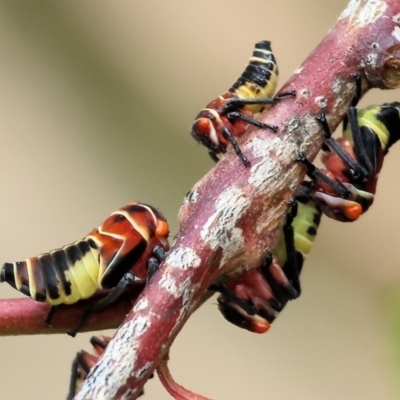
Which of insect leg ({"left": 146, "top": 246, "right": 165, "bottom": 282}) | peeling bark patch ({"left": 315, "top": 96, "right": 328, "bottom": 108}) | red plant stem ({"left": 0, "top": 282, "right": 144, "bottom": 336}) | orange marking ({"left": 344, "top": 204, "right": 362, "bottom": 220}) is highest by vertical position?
peeling bark patch ({"left": 315, "top": 96, "right": 328, "bottom": 108})

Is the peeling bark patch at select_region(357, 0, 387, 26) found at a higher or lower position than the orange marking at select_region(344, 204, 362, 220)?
higher

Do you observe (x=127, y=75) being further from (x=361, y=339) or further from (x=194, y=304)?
(x=194, y=304)

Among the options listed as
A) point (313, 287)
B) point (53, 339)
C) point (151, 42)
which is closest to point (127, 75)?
point (151, 42)

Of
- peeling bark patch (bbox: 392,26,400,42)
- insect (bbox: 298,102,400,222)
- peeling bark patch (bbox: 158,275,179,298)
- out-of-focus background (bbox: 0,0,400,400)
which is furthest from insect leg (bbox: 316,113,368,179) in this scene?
out-of-focus background (bbox: 0,0,400,400)

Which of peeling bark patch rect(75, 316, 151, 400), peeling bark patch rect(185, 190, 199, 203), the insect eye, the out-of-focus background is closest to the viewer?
peeling bark patch rect(75, 316, 151, 400)

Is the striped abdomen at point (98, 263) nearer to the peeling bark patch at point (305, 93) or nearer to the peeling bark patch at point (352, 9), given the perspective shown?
the peeling bark patch at point (305, 93)

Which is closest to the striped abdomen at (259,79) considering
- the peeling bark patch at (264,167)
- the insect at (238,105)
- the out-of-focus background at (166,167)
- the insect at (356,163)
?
the insect at (238,105)

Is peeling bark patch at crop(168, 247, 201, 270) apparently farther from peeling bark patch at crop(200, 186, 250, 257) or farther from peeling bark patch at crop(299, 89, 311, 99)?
peeling bark patch at crop(299, 89, 311, 99)

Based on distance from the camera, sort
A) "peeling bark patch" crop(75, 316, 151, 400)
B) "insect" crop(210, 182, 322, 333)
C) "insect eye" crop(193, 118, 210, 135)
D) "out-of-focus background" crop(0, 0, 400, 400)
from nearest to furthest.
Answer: "peeling bark patch" crop(75, 316, 151, 400) < "insect" crop(210, 182, 322, 333) < "insect eye" crop(193, 118, 210, 135) < "out-of-focus background" crop(0, 0, 400, 400)
